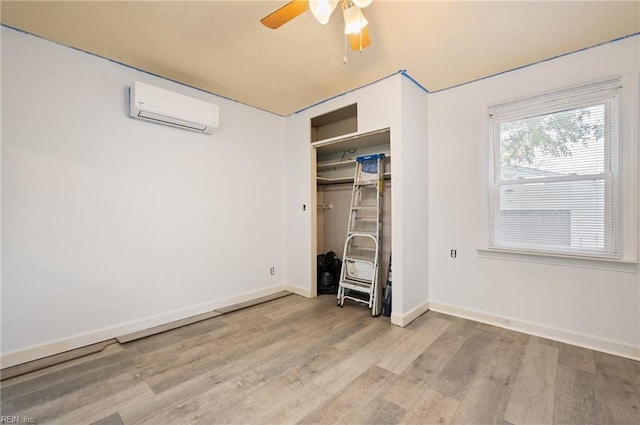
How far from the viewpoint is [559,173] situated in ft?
8.00

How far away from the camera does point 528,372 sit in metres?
1.97

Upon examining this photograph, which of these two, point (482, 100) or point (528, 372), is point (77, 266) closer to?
point (528, 372)

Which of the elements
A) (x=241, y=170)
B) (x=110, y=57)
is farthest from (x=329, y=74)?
(x=110, y=57)

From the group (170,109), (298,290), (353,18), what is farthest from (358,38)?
(298,290)

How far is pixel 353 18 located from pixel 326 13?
0.26 meters

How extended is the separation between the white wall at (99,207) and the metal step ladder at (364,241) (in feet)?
4.55

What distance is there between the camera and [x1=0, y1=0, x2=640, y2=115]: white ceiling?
72.9 inches

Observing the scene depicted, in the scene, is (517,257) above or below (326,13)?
below

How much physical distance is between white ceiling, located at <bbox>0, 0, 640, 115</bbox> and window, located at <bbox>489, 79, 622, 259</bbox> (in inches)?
17.5

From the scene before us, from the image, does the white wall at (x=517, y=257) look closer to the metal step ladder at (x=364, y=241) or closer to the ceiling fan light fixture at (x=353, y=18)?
the metal step ladder at (x=364, y=241)

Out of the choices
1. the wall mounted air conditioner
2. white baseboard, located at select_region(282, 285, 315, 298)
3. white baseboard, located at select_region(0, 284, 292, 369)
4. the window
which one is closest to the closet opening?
white baseboard, located at select_region(282, 285, 315, 298)

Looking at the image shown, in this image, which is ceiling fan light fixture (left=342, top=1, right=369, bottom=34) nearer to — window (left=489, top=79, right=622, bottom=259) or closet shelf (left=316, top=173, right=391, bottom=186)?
window (left=489, top=79, right=622, bottom=259)

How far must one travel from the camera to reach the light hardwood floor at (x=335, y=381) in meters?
1.57

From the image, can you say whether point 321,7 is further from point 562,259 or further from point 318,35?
point 562,259
